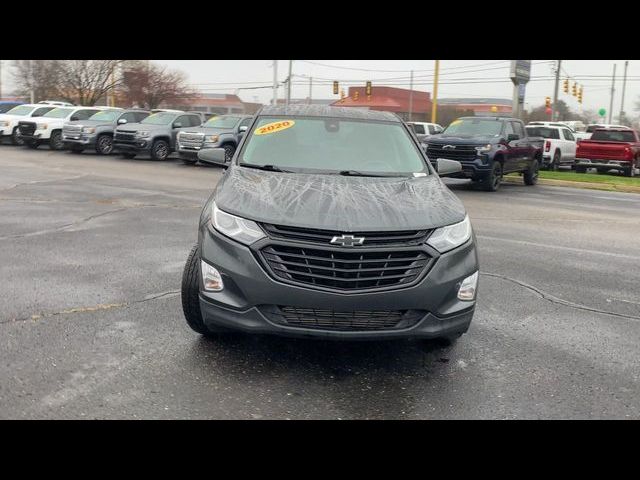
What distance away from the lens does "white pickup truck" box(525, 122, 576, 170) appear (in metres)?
23.9

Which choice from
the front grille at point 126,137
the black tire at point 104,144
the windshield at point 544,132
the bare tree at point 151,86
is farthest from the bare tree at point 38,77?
the windshield at point 544,132

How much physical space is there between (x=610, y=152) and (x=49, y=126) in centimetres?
2162

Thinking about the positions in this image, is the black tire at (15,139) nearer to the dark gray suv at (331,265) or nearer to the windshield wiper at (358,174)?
the windshield wiper at (358,174)

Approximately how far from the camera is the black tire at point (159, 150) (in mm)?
23156

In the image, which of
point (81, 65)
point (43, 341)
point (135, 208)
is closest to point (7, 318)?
point (43, 341)

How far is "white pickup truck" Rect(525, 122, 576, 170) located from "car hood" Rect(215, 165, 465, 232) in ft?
66.8

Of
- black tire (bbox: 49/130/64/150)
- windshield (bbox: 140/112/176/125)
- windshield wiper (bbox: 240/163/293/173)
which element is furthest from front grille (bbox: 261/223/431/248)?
black tire (bbox: 49/130/64/150)

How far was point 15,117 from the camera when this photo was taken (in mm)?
27656

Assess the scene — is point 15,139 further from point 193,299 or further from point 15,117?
point 193,299

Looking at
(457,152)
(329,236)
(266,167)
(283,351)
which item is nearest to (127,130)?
(457,152)

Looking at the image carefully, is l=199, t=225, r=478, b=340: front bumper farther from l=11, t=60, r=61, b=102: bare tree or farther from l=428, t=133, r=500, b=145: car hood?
l=11, t=60, r=61, b=102: bare tree

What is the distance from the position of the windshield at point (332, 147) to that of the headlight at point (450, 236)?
1130 millimetres
